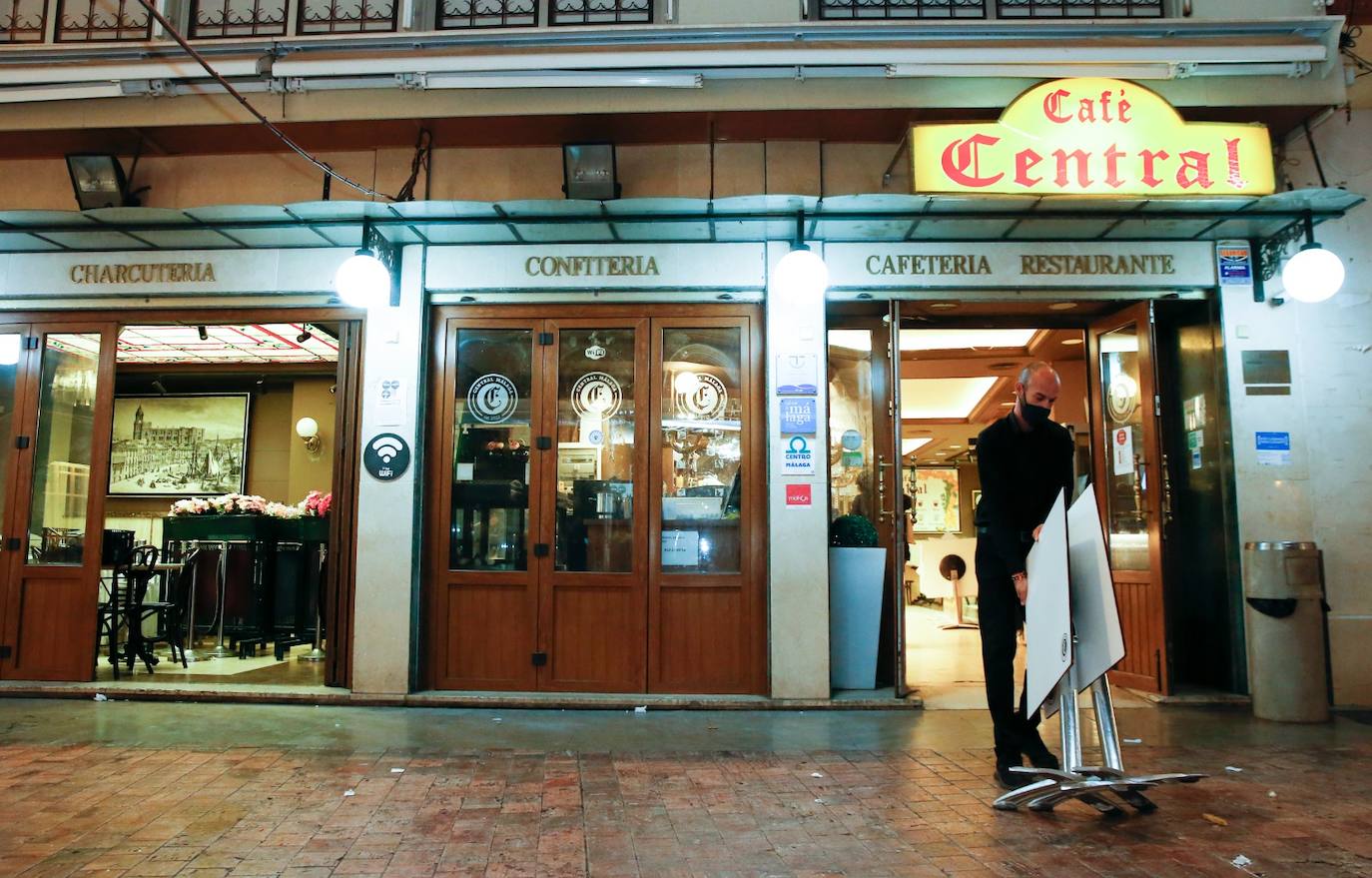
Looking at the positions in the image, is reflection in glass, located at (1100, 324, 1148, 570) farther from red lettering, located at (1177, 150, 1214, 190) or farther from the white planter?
the white planter

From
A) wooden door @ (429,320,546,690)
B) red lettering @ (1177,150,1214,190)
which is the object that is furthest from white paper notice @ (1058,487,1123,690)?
wooden door @ (429,320,546,690)

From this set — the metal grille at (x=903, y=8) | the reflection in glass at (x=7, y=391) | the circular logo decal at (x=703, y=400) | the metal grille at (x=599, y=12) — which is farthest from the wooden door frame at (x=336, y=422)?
the metal grille at (x=903, y=8)

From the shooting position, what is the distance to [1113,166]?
5.68 meters

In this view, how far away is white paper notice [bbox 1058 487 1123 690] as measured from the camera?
367 centimetres

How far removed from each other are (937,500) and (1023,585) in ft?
55.0

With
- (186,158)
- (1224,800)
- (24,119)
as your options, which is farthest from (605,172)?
(1224,800)

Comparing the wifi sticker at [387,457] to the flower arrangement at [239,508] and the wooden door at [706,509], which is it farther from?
the flower arrangement at [239,508]

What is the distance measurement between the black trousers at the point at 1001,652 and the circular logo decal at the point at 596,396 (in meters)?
3.25

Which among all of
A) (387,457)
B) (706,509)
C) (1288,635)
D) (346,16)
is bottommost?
(1288,635)

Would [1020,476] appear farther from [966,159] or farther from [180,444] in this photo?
[180,444]

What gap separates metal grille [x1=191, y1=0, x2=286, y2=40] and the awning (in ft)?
6.09

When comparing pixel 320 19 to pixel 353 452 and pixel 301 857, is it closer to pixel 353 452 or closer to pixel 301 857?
pixel 353 452

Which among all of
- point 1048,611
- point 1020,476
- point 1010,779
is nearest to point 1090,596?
point 1048,611

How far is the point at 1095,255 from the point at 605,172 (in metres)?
3.83
